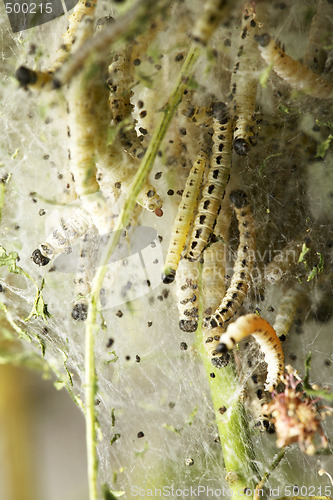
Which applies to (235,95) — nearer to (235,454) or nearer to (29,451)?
(235,454)

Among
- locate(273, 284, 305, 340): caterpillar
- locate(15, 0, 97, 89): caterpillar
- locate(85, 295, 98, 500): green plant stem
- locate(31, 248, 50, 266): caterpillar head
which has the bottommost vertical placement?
locate(85, 295, 98, 500): green plant stem

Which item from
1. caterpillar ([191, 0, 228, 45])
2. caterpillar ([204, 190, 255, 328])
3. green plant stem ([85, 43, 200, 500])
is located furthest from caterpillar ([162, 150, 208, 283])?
caterpillar ([191, 0, 228, 45])

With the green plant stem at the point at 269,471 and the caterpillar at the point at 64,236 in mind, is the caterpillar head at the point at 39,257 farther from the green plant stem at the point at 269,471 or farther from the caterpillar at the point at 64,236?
the green plant stem at the point at 269,471

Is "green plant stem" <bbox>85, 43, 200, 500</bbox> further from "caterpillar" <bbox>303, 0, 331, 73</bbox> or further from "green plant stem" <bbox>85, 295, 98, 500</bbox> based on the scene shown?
"caterpillar" <bbox>303, 0, 331, 73</bbox>

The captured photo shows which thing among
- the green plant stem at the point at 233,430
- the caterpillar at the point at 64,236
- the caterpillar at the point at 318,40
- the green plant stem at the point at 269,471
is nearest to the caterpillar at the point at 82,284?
the caterpillar at the point at 64,236

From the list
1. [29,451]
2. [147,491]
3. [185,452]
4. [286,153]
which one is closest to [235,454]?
[185,452]

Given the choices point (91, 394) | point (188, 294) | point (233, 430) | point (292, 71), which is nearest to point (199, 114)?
point (292, 71)
